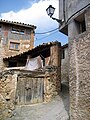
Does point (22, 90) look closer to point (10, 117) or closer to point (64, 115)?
point (10, 117)

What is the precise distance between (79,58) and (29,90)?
4459 mm

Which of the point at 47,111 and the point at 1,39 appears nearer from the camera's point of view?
the point at 47,111

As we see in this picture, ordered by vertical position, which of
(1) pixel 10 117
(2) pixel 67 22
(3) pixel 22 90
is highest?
(2) pixel 67 22

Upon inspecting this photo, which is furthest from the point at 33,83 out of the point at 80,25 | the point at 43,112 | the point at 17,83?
the point at 80,25

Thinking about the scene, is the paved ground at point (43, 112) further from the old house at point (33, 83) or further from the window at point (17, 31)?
the window at point (17, 31)

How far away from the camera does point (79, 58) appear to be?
20.0ft

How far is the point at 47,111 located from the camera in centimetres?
792

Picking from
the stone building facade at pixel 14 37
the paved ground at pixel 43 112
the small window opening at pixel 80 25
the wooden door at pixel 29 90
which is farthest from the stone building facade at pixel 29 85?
the stone building facade at pixel 14 37

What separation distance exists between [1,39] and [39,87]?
36.5 ft

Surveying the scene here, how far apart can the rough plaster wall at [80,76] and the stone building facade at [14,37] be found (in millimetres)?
13504

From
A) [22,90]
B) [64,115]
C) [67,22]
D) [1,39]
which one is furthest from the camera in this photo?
[1,39]

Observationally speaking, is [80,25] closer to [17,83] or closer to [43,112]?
[43,112]

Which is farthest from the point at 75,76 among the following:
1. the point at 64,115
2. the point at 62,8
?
the point at 62,8

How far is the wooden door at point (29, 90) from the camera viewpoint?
9.15 m
